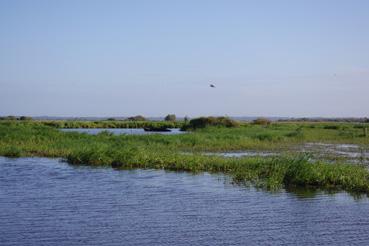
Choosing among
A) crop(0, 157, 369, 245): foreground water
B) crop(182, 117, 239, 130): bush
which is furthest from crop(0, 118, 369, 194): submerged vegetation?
crop(182, 117, 239, 130): bush

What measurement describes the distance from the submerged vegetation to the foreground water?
1872 mm

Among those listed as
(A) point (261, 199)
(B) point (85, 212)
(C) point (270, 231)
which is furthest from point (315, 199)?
(B) point (85, 212)

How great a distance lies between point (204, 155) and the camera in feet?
99.7

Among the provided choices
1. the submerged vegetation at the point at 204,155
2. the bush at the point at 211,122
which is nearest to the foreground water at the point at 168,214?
the submerged vegetation at the point at 204,155

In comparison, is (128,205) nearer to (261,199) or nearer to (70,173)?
(261,199)

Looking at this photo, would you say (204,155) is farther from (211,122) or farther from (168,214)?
(211,122)

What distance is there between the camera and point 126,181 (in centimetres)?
2334

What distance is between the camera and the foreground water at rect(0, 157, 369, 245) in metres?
13.6

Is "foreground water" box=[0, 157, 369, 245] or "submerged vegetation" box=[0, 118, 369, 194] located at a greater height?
"submerged vegetation" box=[0, 118, 369, 194]

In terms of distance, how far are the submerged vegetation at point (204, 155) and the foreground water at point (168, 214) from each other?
6.14 ft

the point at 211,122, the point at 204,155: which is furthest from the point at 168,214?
the point at 211,122

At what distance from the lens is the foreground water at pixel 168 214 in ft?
44.6

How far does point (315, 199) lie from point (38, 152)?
813 inches

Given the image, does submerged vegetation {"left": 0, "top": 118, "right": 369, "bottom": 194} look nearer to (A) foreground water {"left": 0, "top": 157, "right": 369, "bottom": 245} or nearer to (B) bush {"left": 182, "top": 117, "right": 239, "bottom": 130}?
(A) foreground water {"left": 0, "top": 157, "right": 369, "bottom": 245}
